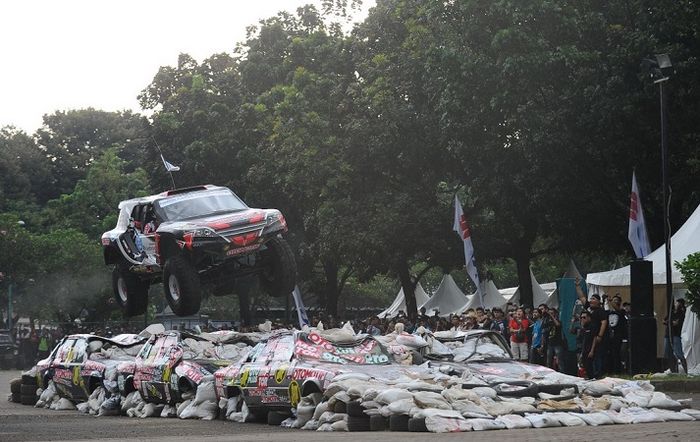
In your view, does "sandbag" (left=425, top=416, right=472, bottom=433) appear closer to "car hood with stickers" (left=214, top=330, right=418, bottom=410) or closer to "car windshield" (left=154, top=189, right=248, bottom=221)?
"car hood with stickers" (left=214, top=330, right=418, bottom=410)

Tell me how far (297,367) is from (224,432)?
1.62m

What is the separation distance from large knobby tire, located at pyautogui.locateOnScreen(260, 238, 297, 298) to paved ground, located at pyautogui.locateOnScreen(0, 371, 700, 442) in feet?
15.6

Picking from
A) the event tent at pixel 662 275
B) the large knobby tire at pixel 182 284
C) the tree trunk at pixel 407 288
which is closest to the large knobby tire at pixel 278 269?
the large knobby tire at pixel 182 284

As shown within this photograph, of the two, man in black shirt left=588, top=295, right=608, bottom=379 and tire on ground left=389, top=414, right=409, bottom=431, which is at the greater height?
man in black shirt left=588, top=295, right=608, bottom=379

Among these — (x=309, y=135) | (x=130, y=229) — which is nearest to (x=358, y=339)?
(x=130, y=229)

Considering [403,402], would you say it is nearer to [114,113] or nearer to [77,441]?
[77,441]

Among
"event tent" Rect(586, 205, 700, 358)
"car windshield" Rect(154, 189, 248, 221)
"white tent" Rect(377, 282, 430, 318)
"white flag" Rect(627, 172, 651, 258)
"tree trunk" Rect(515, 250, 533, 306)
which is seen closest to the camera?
"car windshield" Rect(154, 189, 248, 221)

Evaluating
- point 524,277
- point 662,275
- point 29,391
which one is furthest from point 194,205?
point 524,277

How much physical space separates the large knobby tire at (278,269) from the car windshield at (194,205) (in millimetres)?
1114

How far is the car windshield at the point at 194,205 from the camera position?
26.2 metres

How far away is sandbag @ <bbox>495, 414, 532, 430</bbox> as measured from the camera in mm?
16188

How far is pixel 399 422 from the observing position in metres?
16.3

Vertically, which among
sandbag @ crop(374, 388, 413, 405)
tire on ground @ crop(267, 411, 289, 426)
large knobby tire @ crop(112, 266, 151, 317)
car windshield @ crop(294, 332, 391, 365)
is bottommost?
tire on ground @ crop(267, 411, 289, 426)

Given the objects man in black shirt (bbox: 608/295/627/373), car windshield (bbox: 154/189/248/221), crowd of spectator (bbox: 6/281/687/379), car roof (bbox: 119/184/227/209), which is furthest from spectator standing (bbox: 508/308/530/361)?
car roof (bbox: 119/184/227/209)
